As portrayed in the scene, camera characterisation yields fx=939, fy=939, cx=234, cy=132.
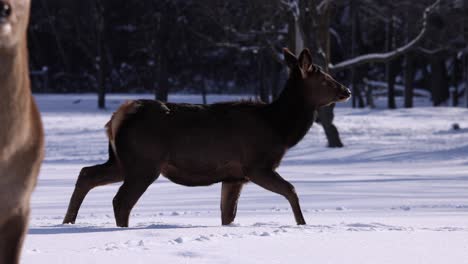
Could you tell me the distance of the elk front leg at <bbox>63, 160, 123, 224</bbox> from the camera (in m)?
8.04

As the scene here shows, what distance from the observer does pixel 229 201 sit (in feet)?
26.7

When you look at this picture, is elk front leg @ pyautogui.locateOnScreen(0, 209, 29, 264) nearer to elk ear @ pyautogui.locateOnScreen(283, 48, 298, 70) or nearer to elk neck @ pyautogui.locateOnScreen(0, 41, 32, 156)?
elk neck @ pyautogui.locateOnScreen(0, 41, 32, 156)

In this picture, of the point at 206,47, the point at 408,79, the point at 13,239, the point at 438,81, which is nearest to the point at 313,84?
the point at 13,239

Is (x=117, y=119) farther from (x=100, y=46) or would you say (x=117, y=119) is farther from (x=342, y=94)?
(x=100, y=46)

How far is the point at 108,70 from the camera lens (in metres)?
53.0

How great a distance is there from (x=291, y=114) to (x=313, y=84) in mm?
534

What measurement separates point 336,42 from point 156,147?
39340 mm

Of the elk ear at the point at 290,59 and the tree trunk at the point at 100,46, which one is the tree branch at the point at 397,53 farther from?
the tree trunk at the point at 100,46

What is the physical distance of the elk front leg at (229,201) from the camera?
8.10 meters

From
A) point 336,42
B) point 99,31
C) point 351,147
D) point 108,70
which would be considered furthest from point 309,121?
point 108,70

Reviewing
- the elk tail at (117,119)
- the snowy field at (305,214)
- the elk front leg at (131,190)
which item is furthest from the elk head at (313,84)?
the elk front leg at (131,190)

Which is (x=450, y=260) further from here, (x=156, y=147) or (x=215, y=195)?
(x=215, y=195)

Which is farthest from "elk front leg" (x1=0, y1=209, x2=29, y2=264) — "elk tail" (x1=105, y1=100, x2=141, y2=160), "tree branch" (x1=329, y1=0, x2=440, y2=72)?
"tree branch" (x1=329, y1=0, x2=440, y2=72)

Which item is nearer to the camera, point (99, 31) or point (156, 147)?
point (156, 147)
